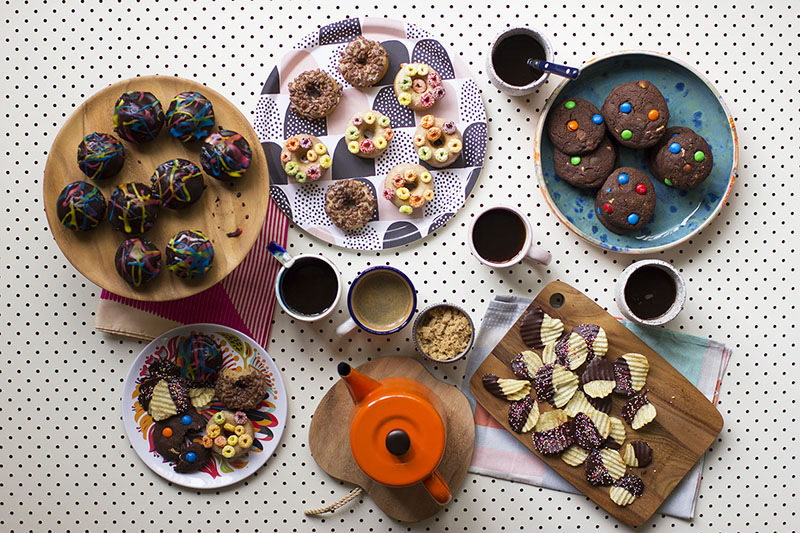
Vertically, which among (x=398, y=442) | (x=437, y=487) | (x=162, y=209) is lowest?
(x=437, y=487)

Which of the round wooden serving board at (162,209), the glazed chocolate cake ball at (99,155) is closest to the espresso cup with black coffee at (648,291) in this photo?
the round wooden serving board at (162,209)

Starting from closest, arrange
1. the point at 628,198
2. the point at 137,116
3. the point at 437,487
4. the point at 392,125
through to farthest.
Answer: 1. the point at 137,116
2. the point at 437,487
3. the point at 628,198
4. the point at 392,125

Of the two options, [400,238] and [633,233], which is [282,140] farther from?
[633,233]

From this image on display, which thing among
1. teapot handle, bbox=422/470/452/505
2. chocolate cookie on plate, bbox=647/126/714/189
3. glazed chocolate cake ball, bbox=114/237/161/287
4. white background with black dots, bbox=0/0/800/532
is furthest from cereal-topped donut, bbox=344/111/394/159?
teapot handle, bbox=422/470/452/505

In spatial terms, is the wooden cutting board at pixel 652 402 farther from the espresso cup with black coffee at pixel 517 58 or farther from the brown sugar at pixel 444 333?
the espresso cup with black coffee at pixel 517 58

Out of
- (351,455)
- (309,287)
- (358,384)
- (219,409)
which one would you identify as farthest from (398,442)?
(219,409)

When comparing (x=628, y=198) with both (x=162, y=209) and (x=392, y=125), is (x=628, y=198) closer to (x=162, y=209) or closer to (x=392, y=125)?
(x=392, y=125)

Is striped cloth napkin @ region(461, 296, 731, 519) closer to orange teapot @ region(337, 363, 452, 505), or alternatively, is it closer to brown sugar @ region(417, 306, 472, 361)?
brown sugar @ region(417, 306, 472, 361)
